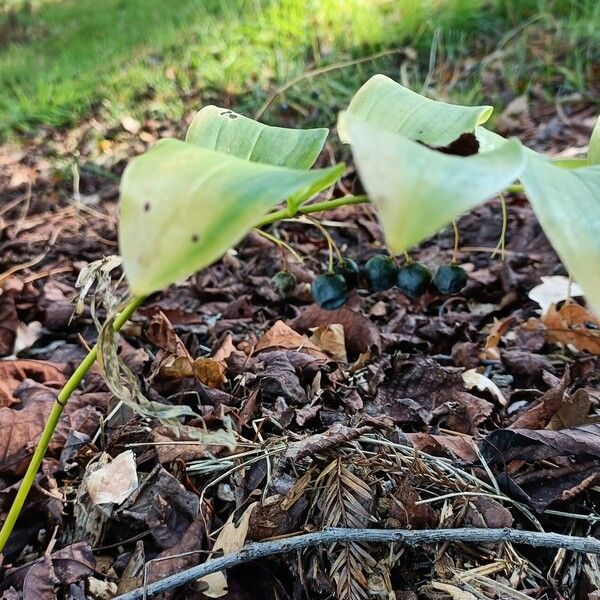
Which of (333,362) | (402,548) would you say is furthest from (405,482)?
(333,362)

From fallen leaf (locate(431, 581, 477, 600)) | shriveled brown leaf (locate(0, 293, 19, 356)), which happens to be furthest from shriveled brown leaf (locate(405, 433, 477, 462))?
shriveled brown leaf (locate(0, 293, 19, 356))

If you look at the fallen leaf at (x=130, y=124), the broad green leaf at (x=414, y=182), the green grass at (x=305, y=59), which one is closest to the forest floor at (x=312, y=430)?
the broad green leaf at (x=414, y=182)

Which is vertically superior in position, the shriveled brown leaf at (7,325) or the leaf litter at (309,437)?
the shriveled brown leaf at (7,325)

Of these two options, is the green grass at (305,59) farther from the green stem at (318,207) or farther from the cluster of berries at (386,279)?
the green stem at (318,207)

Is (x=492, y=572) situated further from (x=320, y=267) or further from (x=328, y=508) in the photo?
(x=320, y=267)

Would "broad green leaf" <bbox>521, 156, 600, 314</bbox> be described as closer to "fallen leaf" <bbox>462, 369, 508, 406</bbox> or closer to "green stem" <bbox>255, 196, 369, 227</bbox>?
"green stem" <bbox>255, 196, 369, 227</bbox>

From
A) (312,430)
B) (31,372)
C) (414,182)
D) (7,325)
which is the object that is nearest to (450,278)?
(312,430)
